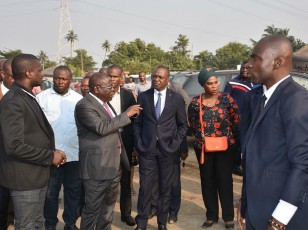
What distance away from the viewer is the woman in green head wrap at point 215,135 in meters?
4.72

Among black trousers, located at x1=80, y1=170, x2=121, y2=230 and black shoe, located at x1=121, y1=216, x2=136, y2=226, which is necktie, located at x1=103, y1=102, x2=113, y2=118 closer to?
black trousers, located at x1=80, y1=170, x2=121, y2=230

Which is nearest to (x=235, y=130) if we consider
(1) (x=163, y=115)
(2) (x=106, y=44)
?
(1) (x=163, y=115)

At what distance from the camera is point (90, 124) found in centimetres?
362

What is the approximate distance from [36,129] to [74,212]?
1785mm

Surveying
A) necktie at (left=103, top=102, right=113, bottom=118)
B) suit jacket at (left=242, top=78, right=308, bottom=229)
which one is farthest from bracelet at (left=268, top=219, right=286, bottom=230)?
necktie at (left=103, top=102, right=113, bottom=118)

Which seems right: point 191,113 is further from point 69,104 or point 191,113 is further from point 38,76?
point 38,76

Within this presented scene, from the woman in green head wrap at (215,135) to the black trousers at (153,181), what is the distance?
56cm

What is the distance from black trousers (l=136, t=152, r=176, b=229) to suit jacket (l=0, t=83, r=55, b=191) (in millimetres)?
1548

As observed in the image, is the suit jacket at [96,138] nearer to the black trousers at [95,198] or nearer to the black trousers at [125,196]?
the black trousers at [95,198]

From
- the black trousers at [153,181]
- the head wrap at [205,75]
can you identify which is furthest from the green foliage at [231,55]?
the black trousers at [153,181]

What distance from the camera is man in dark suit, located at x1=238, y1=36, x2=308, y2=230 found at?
1.97 meters

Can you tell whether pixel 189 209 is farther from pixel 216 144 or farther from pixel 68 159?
pixel 68 159

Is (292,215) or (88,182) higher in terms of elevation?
(292,215)

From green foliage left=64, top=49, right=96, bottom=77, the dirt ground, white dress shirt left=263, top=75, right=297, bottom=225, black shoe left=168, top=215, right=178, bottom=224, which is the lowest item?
the dirt ground
